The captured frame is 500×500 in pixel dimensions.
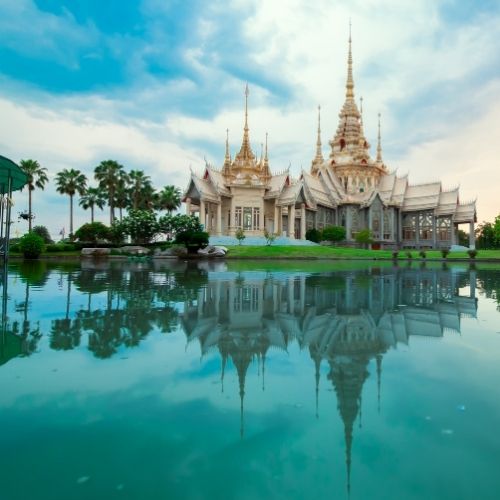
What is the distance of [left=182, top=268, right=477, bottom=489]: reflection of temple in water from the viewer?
4.46 metres

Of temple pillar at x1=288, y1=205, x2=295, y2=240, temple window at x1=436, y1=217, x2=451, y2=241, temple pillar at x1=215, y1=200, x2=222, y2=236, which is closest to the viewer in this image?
temple pillar at x1=215, y1=200, x2=222, y2=236

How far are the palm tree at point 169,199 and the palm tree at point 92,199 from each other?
781 centimetres

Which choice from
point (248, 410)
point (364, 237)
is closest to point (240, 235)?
A: point (364, 237)

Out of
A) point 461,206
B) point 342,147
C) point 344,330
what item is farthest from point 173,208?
point 344,330

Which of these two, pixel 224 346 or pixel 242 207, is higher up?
pixel 242 207

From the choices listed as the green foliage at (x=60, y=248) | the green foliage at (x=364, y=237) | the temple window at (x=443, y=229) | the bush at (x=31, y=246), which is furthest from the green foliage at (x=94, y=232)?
the temple window at (x=443, y=229)

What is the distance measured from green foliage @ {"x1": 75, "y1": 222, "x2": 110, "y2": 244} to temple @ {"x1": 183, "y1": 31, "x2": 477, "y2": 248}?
1082cm

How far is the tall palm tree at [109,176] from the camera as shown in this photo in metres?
53.0

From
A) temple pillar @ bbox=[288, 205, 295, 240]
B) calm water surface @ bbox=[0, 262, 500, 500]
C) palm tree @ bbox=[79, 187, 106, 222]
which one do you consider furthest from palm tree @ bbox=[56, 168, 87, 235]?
calm water surface @ bbox=[0, 262, 500, 500]

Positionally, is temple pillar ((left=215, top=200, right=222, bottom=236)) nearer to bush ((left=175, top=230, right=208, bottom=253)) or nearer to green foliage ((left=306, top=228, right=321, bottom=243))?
bush ((left=175, top=230, right=208, bottom=253))

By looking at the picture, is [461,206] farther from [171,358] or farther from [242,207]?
[171,358]

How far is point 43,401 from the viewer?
3.55m

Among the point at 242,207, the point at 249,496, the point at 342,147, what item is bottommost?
the point at 249,496

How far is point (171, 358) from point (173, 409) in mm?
1510
